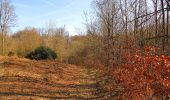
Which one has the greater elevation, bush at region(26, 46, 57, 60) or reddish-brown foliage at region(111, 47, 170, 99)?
bush at region(26, 46, 57, 60)

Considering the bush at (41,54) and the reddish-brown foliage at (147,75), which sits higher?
the bush at (41,54)

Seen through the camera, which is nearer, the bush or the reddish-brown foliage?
the reddish-brown foliage

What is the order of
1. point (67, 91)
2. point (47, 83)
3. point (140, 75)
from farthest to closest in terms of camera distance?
point (47, 83)
point (67, 91)
point (140, 75)

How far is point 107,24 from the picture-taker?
3431cm

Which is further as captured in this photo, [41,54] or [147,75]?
[41,54]

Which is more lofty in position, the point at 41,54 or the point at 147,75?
the point at 41,54

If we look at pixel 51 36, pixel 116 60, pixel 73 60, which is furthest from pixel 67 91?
pixel 51 36

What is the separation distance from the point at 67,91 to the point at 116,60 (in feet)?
17.9

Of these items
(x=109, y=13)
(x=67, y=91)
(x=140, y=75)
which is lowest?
(x=67, y=91)

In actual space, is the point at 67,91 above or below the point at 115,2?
below

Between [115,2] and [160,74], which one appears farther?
[115,2]

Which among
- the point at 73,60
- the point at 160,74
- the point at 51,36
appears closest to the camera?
the point at 160,74

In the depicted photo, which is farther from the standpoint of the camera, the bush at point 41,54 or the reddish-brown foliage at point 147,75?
the bush at point 41,54

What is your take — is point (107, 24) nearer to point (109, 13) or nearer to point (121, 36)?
point (109, 13)
